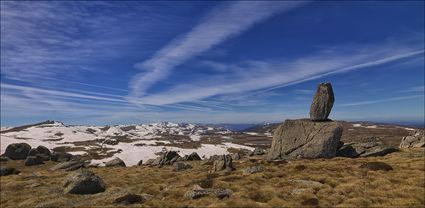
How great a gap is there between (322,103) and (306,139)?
7.09 metres

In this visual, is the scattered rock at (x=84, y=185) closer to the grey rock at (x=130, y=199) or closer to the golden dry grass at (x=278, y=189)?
the golden dry grass at (x=278, y=189)

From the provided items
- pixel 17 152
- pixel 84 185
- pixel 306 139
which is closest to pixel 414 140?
pixel 306 139

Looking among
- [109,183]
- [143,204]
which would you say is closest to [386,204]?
[143,204]

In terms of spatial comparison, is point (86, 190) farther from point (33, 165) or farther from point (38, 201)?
point (33, 165)

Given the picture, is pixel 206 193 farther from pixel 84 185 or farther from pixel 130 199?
pixel 84 185

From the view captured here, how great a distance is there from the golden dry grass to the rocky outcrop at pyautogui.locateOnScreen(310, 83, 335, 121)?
11.3 m

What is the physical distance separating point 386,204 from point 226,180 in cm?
1723

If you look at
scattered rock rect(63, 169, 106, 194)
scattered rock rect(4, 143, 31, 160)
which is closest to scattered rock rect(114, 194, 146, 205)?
scattered rock rect(63, 169, 106, 194)

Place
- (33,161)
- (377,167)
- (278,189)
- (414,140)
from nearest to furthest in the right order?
(278,189) < (377,167) < (414,140) < (33,161)

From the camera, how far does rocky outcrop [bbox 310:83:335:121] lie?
56.5 metres

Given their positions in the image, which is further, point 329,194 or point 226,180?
point 226,180

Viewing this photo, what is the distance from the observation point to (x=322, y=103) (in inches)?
2234

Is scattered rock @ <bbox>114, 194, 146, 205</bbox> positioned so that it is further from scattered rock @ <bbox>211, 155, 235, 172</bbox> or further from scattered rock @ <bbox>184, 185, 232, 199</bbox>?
scattered rock @ <bbox>211, 155, 235, 172</bbox>

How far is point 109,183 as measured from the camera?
4247cm
